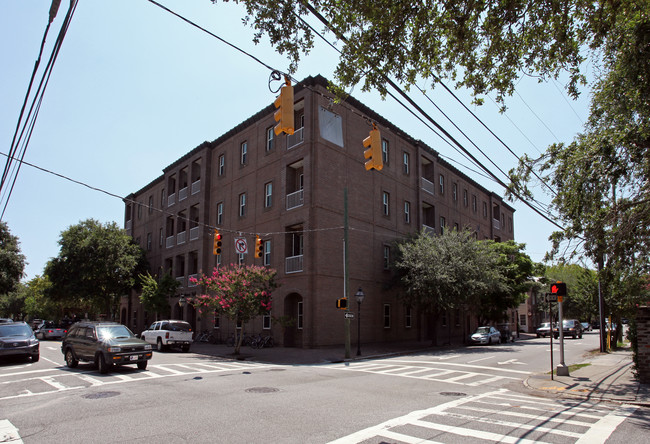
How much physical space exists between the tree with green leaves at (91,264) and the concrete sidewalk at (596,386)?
35.7 metres

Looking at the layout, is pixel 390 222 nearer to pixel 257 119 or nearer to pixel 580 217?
pixel 257 119

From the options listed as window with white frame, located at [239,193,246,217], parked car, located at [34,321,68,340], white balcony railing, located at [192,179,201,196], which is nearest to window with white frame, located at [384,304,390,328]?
window with white frame, located at [239,193,246,217]

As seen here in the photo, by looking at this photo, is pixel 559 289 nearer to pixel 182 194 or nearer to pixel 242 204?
pixel 242 204

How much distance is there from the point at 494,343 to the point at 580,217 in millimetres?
20960

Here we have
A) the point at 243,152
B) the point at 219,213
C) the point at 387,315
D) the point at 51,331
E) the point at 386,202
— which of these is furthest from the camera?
the point at 51,331

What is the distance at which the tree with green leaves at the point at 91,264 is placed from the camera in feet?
125

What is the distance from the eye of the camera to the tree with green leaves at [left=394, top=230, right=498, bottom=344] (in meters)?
26.7

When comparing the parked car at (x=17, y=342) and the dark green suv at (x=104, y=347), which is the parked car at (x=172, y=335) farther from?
the dark green suv at (x=104, y=347)

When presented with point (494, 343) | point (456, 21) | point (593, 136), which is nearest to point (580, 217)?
point (593, 136)

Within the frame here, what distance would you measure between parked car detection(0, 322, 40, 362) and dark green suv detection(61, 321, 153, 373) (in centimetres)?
277

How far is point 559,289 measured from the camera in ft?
45.3

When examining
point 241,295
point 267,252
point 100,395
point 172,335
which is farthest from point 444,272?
point 100,395

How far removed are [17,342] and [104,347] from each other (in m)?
6.31

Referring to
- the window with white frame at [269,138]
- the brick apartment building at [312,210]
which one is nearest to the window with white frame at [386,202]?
the brick apartment building at [312,210]
